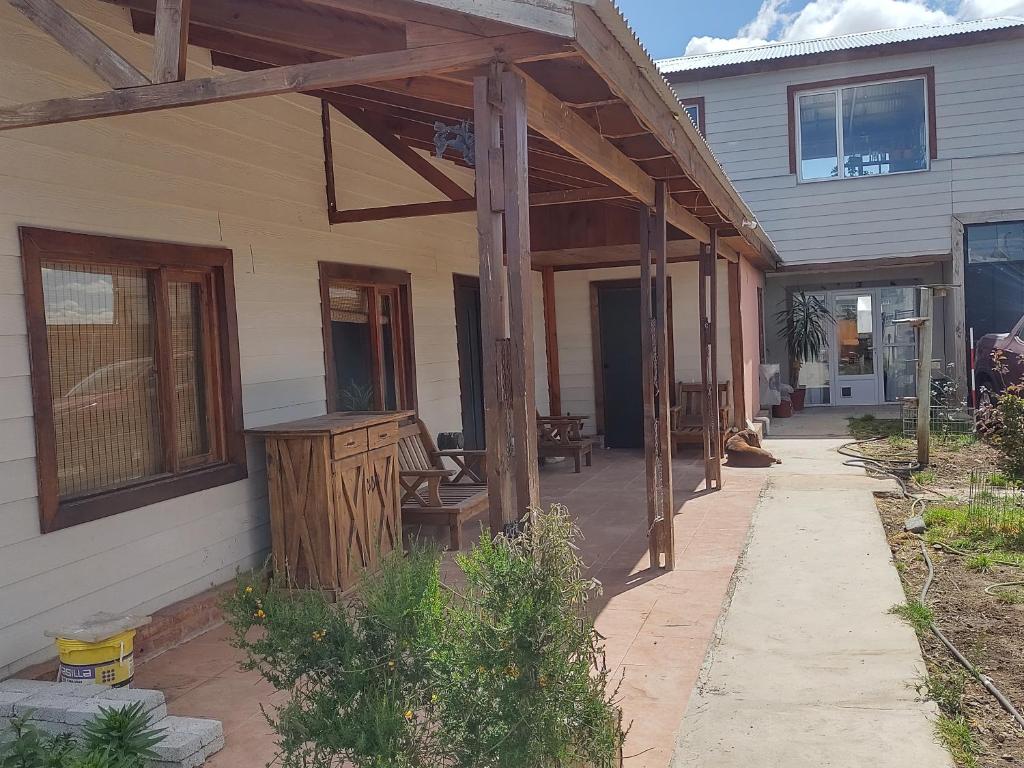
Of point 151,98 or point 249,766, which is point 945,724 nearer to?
point 249,766

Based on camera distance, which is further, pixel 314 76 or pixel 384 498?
pixel 384 498

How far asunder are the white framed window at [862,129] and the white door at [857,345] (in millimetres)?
2876

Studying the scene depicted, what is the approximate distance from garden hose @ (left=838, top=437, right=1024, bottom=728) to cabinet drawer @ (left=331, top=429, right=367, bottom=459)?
3.23 meters

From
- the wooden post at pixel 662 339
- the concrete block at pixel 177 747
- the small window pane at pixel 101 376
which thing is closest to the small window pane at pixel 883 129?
the wooden post at pixel 662 339

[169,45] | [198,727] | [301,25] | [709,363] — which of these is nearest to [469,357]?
[709,363]

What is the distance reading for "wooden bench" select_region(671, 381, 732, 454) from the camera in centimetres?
1046

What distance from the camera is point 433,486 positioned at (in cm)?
594

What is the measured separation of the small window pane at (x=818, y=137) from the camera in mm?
13586

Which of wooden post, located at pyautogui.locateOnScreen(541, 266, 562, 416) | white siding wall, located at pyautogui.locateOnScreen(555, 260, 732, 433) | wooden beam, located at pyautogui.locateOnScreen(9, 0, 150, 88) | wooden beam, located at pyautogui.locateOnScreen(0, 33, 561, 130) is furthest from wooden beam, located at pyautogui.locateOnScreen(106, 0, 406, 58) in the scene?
white siding wall, located at pyautogui.locateOnScreen(555, 260, 732, 433)

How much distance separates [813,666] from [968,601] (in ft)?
4.69

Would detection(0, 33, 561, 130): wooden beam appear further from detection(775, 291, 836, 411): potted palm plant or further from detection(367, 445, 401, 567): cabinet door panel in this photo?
detection(775, 291, 836, 411): potted palm plant

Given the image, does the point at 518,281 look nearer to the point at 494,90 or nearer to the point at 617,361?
the point at 494,90

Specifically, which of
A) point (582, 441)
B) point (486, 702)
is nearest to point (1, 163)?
point (486, 702)

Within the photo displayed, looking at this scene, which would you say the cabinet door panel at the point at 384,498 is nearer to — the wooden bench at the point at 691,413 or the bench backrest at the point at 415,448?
the bench backrest at the point at 415,448
